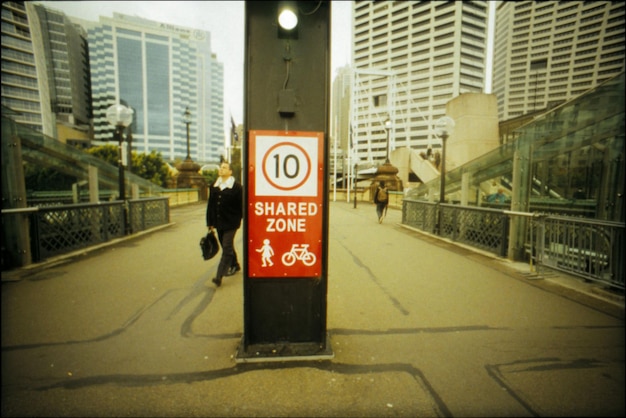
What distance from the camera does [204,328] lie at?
12.0 feet

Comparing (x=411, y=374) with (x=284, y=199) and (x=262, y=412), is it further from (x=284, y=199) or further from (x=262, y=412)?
(x=284, y=199)

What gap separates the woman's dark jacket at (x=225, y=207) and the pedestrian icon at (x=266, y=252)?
247 cm

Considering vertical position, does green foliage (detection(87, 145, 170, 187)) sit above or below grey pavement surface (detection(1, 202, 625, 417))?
above

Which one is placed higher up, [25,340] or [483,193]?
[483,193]

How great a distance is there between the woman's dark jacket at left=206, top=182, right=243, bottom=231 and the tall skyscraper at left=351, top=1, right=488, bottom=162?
58202mm

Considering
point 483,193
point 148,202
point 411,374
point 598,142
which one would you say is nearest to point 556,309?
point 411,374

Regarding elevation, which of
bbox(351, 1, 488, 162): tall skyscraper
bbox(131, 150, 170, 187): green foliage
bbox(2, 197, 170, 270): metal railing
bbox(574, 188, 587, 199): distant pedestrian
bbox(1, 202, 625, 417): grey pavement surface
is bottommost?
bbox(1, 202, 625, 417): grey pavement surface

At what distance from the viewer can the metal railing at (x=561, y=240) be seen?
4746 millimetres

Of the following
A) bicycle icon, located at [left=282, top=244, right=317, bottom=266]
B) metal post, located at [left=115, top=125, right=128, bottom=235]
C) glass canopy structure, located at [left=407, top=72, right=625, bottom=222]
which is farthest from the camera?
metal post, located at [left=115, top=125, right=128, bottom=235]

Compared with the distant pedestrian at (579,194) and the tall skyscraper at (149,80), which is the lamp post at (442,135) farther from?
the tall skyscraper at (149,80)

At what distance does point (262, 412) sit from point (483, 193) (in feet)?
29.7

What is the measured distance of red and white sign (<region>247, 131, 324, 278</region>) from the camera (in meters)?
2.75

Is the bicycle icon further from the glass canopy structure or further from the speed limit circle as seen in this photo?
the glass canopy structure

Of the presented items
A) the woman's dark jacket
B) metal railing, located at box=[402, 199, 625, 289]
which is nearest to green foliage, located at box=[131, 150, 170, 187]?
the woman's dark jacket
